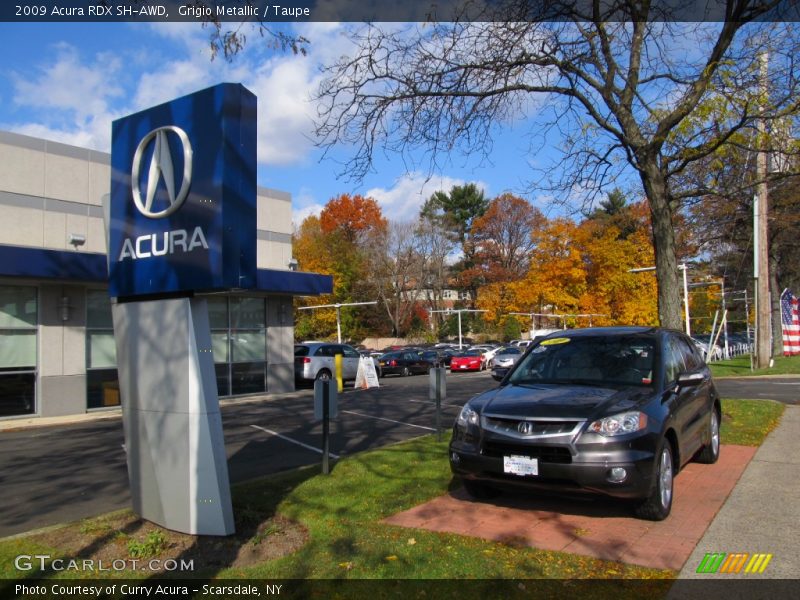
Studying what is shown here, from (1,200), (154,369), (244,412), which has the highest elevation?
(1,200)

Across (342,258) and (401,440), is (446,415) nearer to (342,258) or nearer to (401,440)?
(401,440)

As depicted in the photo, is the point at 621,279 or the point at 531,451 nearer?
the point at 531,451

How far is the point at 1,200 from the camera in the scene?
1560cm

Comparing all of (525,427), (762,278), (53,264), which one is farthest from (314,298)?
(525,427)

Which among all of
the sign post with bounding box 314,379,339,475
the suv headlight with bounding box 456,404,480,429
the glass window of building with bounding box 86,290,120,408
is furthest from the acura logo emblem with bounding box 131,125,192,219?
the glass window of building with bounding box 86,290,120,408

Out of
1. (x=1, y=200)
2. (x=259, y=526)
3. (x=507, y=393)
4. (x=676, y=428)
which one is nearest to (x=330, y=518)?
(x=259, y=526)

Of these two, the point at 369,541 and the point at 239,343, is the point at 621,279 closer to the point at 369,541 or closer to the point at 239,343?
the point at 239,343

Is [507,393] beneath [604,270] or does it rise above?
beneath

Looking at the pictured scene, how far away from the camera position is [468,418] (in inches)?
235

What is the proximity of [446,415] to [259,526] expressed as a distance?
8.63m

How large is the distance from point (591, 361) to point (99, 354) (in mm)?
14956

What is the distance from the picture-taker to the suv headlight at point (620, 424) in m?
5.21

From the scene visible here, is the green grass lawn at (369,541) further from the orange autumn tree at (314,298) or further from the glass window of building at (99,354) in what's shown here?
the orange autumn tree at (314,298)

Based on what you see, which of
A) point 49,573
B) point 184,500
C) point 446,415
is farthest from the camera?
point 446,415
